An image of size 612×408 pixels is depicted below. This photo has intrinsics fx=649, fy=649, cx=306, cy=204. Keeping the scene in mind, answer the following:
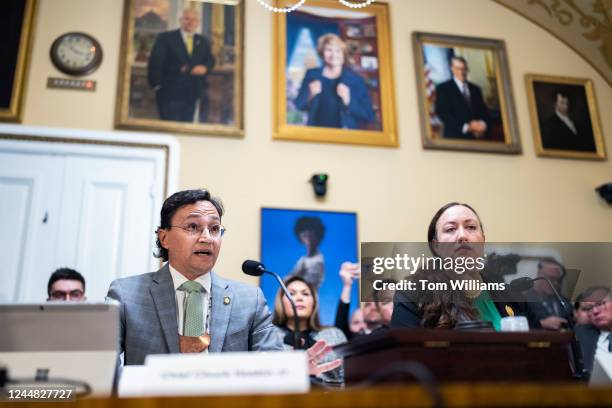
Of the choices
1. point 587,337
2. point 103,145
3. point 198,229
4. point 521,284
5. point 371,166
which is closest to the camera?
point 521,284

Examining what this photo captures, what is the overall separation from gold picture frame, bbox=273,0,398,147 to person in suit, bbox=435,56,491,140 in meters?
0.49

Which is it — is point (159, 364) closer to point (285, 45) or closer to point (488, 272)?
point (488, 272)

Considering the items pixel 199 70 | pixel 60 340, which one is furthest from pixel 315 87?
pixel 60 340

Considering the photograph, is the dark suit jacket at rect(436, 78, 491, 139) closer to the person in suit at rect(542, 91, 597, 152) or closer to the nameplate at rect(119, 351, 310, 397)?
the person in suit at rect(542, 91, 597, 152)

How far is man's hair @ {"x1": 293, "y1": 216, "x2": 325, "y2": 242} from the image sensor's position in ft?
16.8

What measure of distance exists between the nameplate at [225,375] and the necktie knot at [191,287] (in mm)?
1335

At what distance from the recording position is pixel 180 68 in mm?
5367

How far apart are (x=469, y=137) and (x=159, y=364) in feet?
15.9

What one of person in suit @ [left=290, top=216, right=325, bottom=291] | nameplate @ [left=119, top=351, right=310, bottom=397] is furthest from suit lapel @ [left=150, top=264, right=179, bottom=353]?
person in suit @ [left=290, top=216, right=325, bottom=291]

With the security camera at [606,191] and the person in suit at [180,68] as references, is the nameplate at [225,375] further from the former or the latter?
the security camera at [606,191]

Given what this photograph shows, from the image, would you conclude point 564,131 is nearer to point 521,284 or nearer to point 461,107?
point 461,107

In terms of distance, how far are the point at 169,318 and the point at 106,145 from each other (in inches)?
112

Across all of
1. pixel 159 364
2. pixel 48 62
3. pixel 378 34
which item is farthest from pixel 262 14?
pixel 159 364

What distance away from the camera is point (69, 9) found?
534 centimetres
